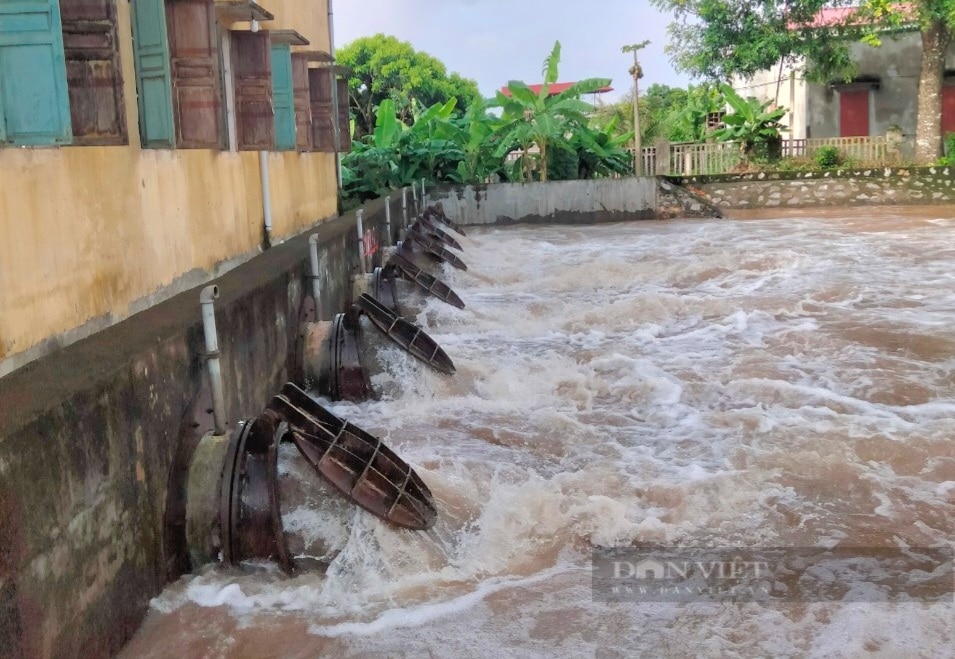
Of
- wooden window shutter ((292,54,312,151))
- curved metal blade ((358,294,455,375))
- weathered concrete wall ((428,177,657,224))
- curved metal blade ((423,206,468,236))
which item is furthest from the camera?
weathered concrete wall ((428,177,657,224))

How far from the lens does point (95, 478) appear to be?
2.91m

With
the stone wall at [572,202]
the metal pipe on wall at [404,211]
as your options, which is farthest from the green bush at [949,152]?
the metal pipe on wall at [404,211]

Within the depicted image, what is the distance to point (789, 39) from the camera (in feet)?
62.6

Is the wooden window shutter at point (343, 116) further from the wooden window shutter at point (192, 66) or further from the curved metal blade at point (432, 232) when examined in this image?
the wooden window shutter at point (192, 66)

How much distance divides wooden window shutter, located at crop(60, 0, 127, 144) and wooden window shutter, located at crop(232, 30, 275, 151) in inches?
96.0

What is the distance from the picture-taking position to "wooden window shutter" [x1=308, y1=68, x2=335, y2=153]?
28.9ft

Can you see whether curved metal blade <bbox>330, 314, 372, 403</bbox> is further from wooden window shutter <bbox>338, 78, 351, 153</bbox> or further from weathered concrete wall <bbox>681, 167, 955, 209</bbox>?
weathered concrete wall <bbox>681, 167, 955, 209</bbox>

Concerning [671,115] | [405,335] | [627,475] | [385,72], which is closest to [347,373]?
[405,335]

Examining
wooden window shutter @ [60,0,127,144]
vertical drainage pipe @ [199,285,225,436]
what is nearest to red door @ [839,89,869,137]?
vertical drainage pipe @ [199,285,225,436]

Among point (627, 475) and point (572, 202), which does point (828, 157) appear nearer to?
point (572, 202)

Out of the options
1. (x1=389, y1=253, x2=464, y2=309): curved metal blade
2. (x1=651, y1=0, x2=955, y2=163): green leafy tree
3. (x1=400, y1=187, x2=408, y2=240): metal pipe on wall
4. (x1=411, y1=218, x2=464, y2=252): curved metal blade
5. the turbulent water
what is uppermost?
(x1=651, y1=0, x2=955, y2=163): green leafy tree

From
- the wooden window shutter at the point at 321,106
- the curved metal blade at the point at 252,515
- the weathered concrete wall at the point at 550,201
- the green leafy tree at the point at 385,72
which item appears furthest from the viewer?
the green leafy tree at the point at 385,72

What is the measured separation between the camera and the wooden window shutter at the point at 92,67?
3656 mm

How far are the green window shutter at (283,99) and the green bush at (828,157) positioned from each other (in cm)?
1569
